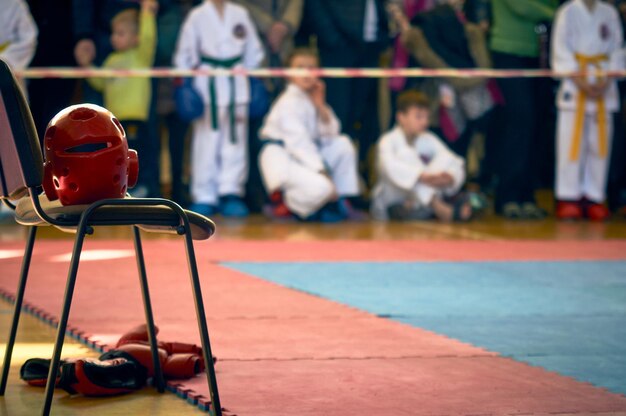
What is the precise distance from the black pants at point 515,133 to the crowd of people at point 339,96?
0.01 meters

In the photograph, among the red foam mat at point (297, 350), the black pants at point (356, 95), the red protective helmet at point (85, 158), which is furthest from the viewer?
the black pants at point (356, 95)

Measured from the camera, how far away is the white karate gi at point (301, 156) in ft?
29.1

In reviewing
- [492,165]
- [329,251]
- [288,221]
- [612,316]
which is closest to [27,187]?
[612,316]

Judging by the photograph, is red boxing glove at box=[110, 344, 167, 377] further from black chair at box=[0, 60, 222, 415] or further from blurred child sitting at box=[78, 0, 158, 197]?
blurred child sitting at box=[78, 0, 158, 197]

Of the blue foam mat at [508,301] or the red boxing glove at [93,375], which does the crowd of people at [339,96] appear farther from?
the red boxing glove at [93,375]

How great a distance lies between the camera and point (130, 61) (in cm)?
895

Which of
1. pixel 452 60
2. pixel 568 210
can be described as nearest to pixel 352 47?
pixel 452 60

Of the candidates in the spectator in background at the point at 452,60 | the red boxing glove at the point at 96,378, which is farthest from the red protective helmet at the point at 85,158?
the spectator in background at the point at 452,60

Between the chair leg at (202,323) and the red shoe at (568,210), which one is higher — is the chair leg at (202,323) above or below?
above

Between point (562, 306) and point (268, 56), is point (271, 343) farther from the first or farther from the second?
point (268, 56)

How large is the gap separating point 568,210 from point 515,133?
781 mm

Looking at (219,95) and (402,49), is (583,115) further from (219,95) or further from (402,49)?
(219,95)

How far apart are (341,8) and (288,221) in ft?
5.92

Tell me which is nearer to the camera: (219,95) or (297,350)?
(297,350)
